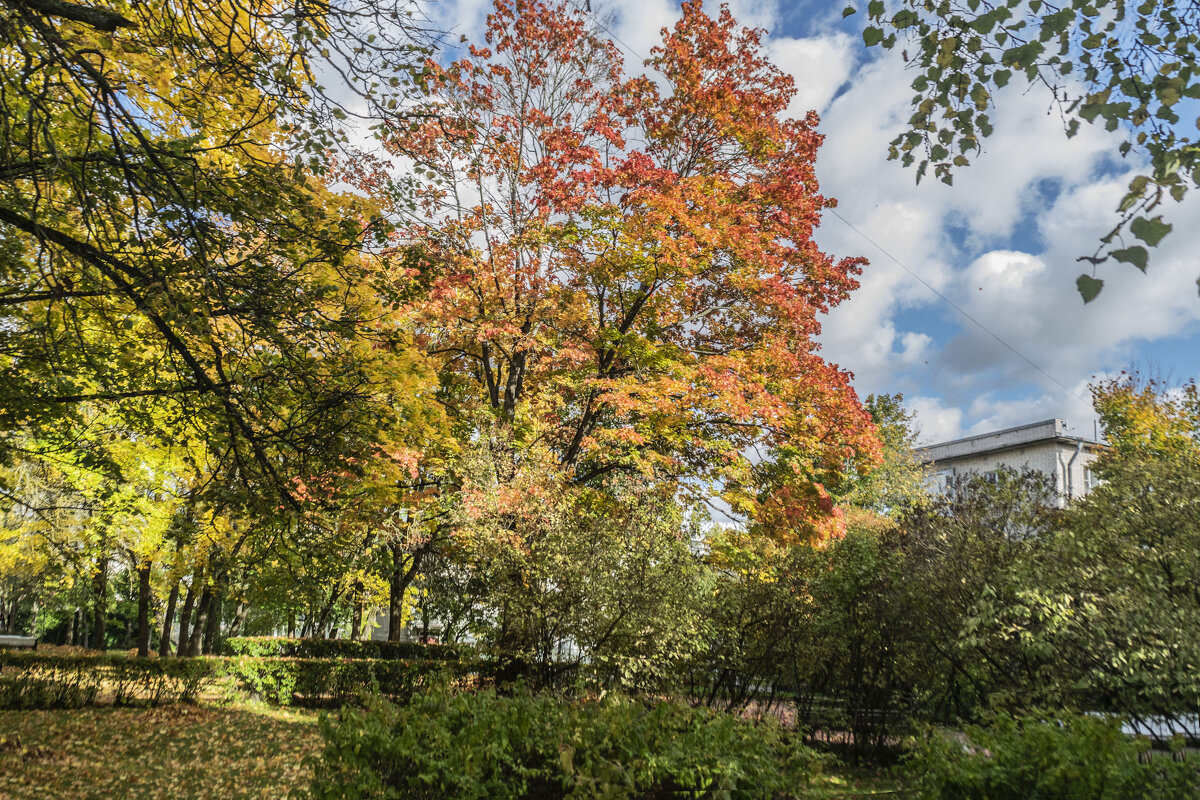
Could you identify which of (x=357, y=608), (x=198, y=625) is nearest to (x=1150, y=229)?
(x=198, y=625)

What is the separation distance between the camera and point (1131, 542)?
8.35 meters

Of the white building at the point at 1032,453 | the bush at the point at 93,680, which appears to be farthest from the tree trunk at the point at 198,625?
the white building at the point at 1032,453

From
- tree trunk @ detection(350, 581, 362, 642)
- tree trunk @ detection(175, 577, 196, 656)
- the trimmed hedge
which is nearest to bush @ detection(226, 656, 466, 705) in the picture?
the trimmed hedge

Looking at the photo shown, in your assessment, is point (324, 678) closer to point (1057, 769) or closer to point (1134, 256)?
point (1057, 769)

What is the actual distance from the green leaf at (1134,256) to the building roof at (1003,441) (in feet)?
105

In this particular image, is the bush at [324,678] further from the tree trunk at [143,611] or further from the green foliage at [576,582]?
the green foliage at [576,582]

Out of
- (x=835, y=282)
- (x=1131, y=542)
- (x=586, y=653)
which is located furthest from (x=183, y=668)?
(x=1131, y=542)

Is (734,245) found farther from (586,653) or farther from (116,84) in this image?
(116,84)

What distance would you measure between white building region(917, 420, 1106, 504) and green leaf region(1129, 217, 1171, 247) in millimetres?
31249

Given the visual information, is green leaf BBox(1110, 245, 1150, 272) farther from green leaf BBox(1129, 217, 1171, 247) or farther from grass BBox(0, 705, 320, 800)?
grass BBox(0, 705, 320, 800)

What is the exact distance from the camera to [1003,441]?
36438mm

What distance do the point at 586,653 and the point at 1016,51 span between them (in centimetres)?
899

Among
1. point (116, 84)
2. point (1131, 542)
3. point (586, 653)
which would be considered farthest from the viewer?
point (586, 653)

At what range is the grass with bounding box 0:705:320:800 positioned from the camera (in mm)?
7785
